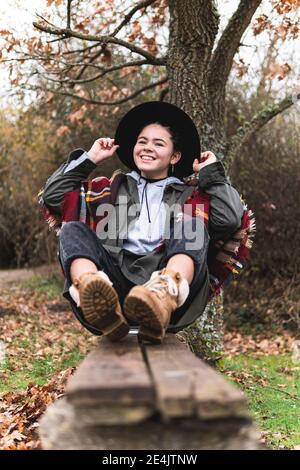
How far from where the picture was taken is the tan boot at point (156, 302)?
2.47m

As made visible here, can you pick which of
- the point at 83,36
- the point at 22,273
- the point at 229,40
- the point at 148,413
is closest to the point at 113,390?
the point at 148,413

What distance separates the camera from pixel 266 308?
29.3 ft

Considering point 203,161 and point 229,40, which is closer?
point 203,161

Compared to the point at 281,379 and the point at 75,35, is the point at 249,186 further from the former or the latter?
the point at 75,35

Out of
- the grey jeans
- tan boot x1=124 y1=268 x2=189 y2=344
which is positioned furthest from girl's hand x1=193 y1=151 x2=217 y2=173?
tan boot x1=124 y1=268 x2=189 y2=344

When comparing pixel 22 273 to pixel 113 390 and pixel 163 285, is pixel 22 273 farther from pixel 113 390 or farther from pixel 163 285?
pixel 113 390

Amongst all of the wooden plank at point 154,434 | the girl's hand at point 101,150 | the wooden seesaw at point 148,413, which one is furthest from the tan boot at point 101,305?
the girl's hand at point 101,150

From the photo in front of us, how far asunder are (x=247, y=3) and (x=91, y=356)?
4.44 metres

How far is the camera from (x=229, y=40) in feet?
18.6

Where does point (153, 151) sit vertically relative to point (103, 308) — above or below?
above

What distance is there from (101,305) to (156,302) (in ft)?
0.77

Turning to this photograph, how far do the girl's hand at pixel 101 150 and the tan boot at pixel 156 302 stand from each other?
1.24 metres

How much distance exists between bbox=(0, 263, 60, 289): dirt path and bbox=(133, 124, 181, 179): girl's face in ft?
27.0
